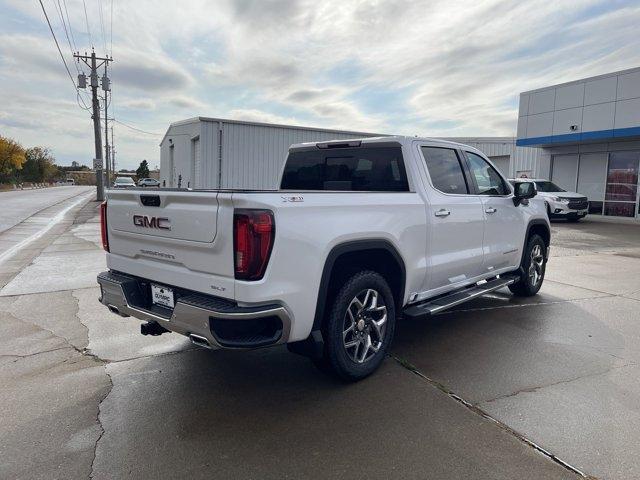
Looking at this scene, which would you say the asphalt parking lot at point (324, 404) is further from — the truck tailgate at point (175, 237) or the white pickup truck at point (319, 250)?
the truck tailgate at point (175, 237)

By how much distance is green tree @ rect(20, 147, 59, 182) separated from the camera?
82344 millimetres

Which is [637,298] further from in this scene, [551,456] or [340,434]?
[340,434]

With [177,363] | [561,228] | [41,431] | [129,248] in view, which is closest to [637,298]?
[177,363]

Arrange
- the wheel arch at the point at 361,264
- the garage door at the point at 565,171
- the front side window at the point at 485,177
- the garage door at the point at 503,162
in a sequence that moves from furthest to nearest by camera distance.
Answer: the garage door at the point at 503,162 < the garage door at the point at 565,171 < the front side window at the point at 485,177 < the wheel arch at the point at 361,264

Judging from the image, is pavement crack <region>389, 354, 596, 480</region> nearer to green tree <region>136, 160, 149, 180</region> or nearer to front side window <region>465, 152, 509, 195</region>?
front side window <region>465, 152, 509, 195</region>

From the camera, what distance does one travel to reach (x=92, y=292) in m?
6.66

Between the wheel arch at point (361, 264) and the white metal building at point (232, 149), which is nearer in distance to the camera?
the wheel arch at point (361, 264)

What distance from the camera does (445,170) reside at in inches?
189

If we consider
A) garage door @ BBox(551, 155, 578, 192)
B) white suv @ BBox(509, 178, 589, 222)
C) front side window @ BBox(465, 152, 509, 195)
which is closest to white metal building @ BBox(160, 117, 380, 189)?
white suv @ BBox(509, 178, 589, 222)

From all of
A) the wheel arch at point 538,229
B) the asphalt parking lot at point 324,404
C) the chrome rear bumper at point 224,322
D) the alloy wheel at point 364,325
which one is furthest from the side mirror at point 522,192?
the chrome rear bumper at point 224,322

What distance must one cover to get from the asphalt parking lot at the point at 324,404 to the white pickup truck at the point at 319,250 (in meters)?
0.46

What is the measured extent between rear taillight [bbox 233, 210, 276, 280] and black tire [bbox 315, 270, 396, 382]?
81cm

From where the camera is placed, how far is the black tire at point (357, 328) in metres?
3.50

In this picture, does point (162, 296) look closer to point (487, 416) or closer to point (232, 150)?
point (487, 416)
